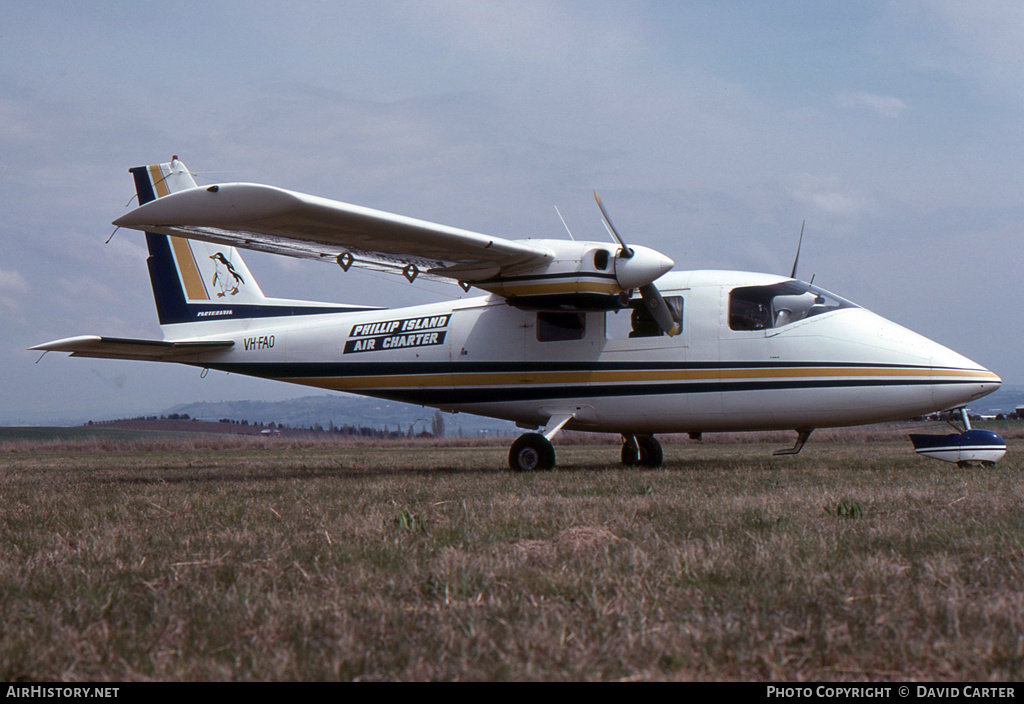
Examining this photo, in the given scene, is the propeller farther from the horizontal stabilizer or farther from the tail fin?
the horizontal stabilizer

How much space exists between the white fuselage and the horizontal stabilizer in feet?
1.93

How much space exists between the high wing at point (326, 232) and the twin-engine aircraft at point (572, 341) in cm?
3

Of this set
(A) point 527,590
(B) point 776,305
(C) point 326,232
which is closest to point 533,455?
(B) point 776,305

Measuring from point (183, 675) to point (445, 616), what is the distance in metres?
1.00

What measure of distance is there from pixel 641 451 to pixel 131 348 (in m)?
9.61

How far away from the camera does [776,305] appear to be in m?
12.0

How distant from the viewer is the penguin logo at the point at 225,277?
52.7 ft

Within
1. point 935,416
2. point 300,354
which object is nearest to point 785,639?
point 935,416

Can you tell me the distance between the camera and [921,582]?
3.47 metres

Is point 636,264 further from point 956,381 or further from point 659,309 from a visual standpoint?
point 956,381

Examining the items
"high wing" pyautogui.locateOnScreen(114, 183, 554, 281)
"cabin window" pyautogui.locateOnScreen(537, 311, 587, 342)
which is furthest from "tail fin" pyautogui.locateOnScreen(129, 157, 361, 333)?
"cabin window" pyautogui.locateOnScreen(537, 311, 587, 342)

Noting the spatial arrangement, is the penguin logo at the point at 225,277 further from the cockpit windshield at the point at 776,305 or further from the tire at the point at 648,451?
the cockpit windshield at the point at 776,305

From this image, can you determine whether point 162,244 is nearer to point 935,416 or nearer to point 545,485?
point 545,485

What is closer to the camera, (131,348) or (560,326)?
(560,326)
